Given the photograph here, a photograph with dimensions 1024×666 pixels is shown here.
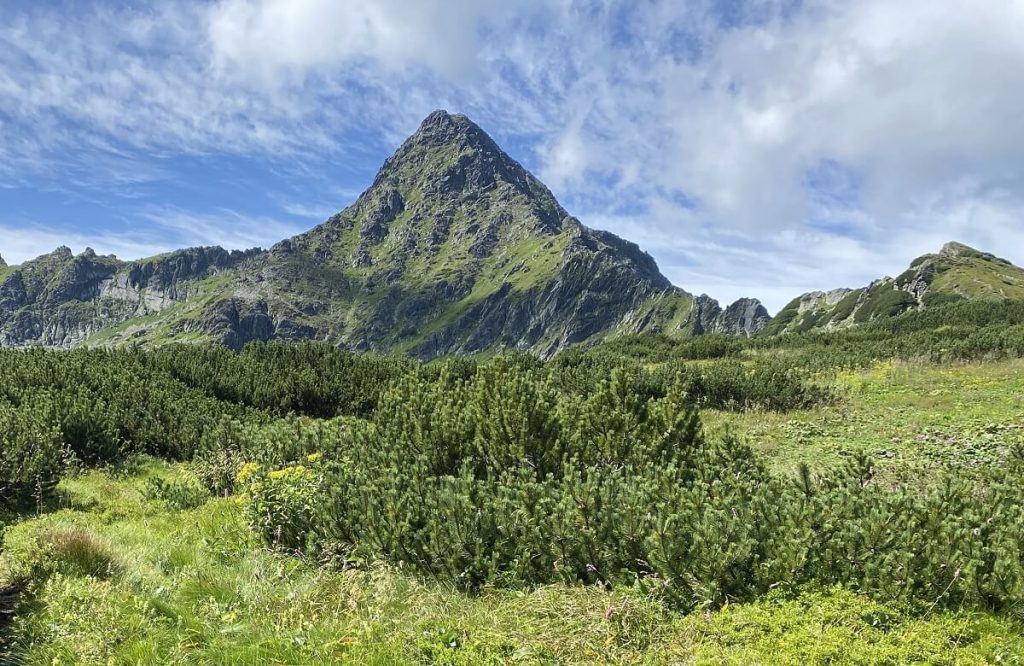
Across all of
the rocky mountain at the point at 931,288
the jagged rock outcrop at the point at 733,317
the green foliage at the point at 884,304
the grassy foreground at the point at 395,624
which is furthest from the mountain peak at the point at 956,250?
the grassy foreground at the point at 395,624

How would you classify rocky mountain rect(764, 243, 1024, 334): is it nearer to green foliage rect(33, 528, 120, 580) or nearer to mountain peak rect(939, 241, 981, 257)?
mountain peak rect(939, 241, 981, 257)

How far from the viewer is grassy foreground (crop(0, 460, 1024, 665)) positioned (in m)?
3.95

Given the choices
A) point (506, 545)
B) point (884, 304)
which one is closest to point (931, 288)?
point (884, 304)

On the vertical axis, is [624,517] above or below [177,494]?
above

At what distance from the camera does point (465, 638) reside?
4367 mm

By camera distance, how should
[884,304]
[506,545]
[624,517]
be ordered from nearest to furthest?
1. [624,517]
2. [506,545]
3. [884,304]

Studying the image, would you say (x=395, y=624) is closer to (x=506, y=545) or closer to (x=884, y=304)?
(x=506, y=545)

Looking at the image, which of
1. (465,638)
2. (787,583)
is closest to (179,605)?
(465,638)

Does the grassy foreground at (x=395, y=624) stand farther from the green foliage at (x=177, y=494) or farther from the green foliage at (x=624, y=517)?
the green foliage at (x=177, y=494)

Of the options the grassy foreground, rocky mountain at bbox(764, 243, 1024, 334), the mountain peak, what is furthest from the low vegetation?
the mountain peak

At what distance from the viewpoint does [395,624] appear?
465 cm

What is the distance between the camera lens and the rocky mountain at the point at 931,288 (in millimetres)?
65438

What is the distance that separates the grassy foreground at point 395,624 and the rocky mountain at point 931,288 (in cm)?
6996

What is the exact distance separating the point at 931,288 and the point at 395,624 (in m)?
87.5
